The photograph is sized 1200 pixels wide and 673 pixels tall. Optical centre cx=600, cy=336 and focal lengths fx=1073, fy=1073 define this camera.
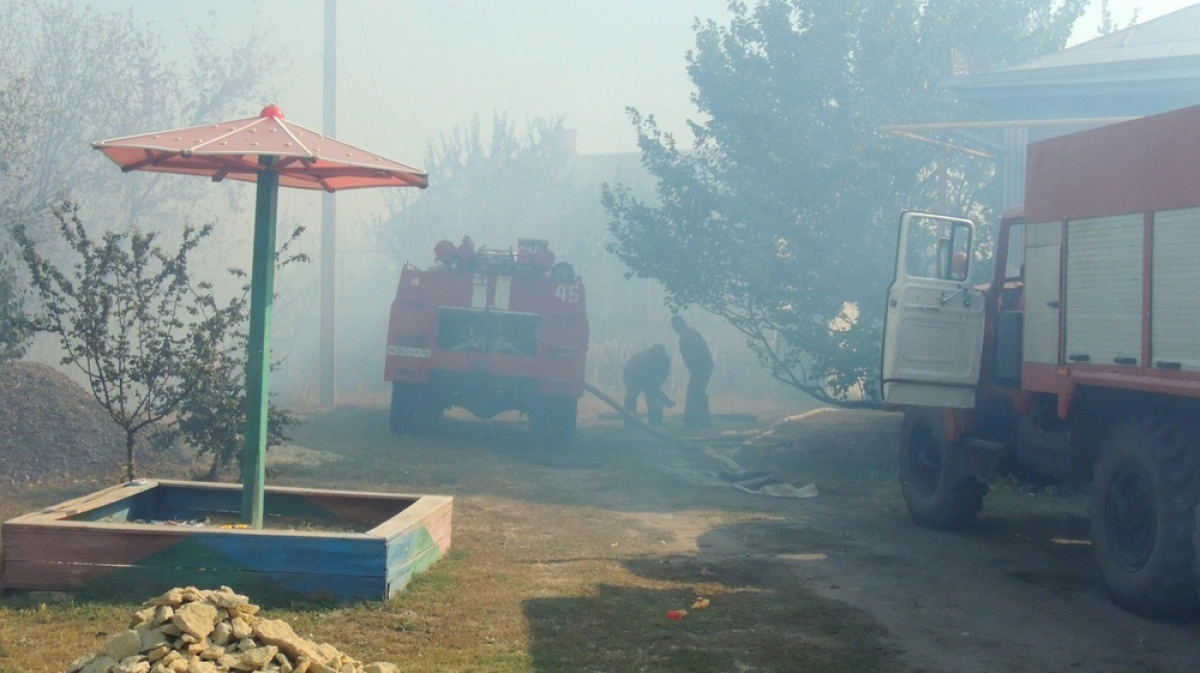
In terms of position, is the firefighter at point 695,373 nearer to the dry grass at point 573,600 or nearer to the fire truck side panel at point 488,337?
the fire truck side panel at point 488,337

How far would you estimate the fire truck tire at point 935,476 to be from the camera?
8562 mm

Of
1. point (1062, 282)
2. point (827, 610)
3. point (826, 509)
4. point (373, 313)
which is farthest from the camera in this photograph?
point (373, 313)

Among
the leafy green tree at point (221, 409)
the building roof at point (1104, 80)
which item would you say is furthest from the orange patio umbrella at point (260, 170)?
the building roof at point (1104, 80)

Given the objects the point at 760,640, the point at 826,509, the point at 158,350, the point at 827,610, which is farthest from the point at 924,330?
the point at 158,350

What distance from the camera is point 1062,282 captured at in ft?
22.2

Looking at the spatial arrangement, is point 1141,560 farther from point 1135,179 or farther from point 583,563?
point 583,563

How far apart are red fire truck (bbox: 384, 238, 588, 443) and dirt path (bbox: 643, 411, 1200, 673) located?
3.63 metres

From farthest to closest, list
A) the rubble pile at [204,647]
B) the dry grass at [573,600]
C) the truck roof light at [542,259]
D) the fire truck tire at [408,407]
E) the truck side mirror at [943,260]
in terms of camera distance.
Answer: the truck roof light at [542,259]
the fire truck tire at [408,407]
the truck side mirror at [943,260]
the dry grass at [573,600]
the rubble pile at [204,647]

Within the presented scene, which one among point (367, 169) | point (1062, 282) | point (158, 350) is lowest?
point (158, 350)

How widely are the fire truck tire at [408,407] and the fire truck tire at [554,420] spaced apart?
1.41 metres

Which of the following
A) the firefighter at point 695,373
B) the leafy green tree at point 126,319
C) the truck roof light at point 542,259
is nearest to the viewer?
the leafy green tree at point 126,319

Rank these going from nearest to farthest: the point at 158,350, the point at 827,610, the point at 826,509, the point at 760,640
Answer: the point at 760,640, the point at 827,610, the point at 158,350, the point at 826,509

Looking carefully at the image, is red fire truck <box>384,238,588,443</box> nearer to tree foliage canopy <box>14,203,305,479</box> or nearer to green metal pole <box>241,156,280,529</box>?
tree foliage canopy <box>14,203,305,479</box>

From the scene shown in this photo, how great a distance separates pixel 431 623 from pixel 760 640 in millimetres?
1584
